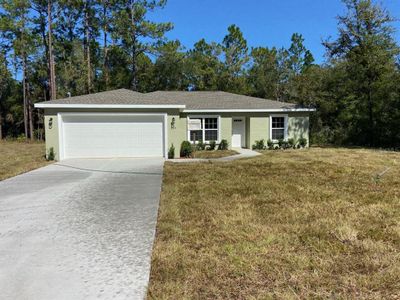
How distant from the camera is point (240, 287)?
3051mm

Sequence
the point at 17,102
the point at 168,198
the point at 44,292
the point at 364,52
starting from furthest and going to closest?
the point at 17,102 → the point at 364,52 → the point at 168,198 → the point at 44,292

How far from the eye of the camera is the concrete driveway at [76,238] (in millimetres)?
3062

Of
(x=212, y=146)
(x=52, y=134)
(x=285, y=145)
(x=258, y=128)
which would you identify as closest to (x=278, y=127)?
(x=285, y=145)

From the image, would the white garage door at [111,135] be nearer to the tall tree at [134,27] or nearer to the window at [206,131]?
the window at [206,131]

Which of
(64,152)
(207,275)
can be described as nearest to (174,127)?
(64,152)

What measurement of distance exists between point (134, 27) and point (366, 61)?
64.8ft

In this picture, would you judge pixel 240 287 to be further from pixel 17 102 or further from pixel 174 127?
pixel 17 102

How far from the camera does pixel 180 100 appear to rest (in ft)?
65.9

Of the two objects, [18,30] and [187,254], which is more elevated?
[18,30]

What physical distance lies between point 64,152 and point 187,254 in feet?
39.0

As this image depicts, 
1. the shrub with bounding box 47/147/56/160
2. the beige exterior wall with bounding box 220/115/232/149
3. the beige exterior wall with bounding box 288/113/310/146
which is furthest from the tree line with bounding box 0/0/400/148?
the shrub with bounding box 47/147/56/160

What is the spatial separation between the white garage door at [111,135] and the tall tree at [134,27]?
1767cm

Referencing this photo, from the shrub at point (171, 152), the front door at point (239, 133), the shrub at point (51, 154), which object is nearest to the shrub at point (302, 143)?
the front door at point (239, 133)

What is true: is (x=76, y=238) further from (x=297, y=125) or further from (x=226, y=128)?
(x=297, y=125)
